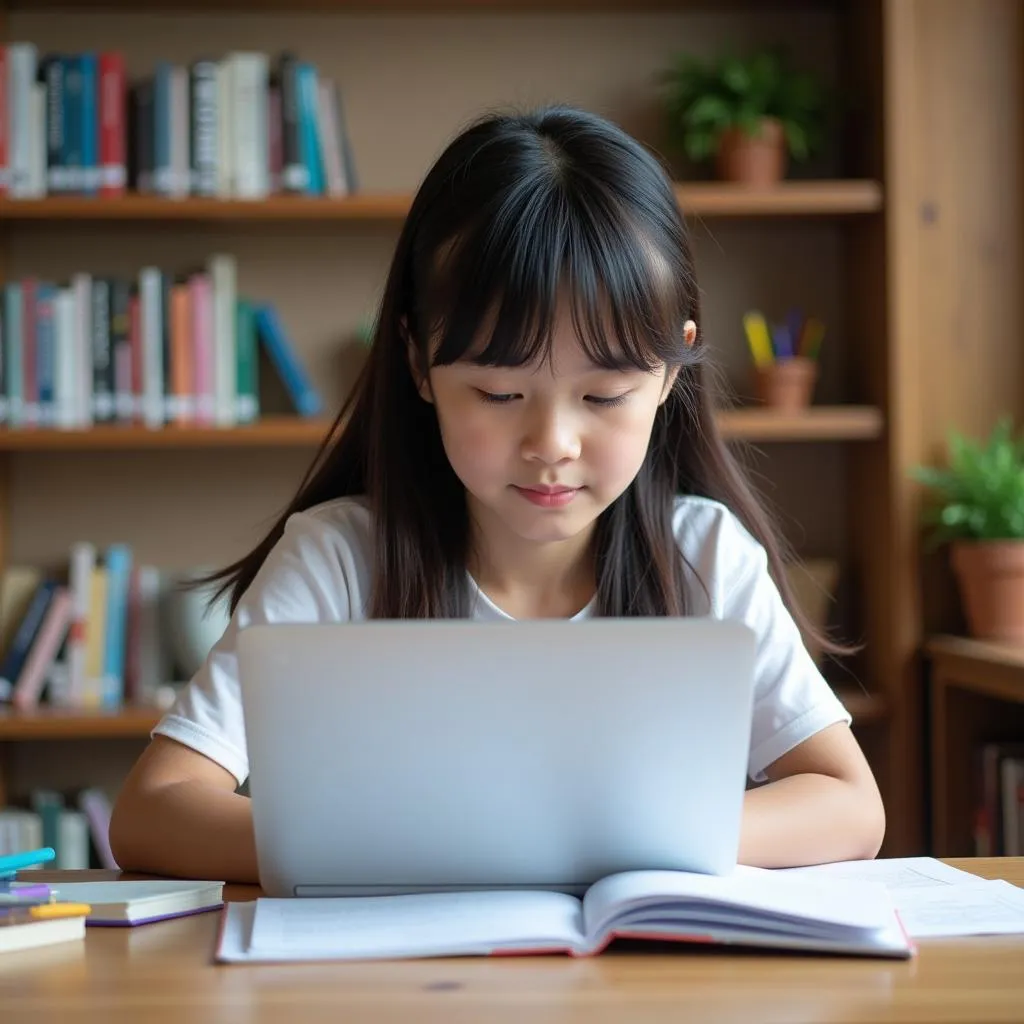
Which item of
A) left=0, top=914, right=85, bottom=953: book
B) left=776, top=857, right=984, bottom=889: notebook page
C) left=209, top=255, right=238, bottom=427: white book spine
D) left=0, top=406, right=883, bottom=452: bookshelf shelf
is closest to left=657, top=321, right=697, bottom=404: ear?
left=776, top=857, right=984, bottom=889: notebook page

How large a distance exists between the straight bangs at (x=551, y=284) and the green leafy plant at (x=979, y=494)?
1522 mm

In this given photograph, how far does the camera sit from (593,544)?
1408 mm

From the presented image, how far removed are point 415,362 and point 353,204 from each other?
1441 mm

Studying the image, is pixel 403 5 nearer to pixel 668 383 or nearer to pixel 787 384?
pixel 787 384

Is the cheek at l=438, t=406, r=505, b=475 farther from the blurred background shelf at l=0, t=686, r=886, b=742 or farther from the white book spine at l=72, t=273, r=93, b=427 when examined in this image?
the white book spine at l=72, t=273, r=93, b=427

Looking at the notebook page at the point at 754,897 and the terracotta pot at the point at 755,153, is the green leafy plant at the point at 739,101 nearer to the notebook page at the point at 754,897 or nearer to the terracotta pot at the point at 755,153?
the terracotta pot at the point at 755,153

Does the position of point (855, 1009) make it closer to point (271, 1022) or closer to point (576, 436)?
point (271, 1022)

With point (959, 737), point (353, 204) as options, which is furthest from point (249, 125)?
point (959, 737)

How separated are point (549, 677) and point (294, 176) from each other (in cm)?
207

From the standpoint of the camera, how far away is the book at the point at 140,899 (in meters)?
0.89

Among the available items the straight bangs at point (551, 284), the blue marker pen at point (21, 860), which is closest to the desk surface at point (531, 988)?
the blue marker pen at point (21, 860)

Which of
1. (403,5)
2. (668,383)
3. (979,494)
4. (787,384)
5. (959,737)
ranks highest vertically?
(403,5)

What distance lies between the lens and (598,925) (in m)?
0.79

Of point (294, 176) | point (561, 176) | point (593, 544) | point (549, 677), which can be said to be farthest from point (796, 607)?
point (294, 176)
